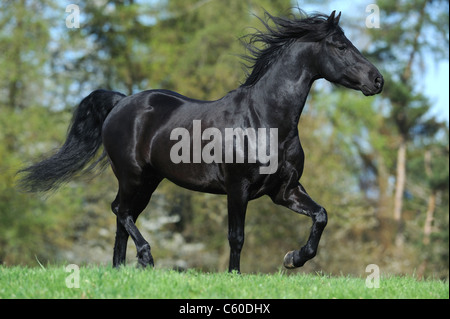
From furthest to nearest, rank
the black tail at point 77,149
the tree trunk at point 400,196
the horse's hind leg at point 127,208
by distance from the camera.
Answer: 1. the tree trunk at point 400,196
2. the black tail at point 77,149
3. the horse's hind leg at point 127,208

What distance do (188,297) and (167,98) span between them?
2.75 meters

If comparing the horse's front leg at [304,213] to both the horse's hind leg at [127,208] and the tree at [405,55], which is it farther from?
the tree at [405,55]

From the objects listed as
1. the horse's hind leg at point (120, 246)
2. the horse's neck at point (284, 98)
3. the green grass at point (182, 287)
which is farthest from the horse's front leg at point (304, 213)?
the horse's hind leg at point (120, 246)

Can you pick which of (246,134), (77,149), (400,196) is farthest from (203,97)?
(246,134)

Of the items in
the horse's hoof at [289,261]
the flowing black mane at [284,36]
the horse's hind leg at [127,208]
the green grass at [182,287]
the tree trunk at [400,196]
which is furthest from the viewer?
the tree trunk at [400,196]

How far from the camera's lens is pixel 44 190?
695 centimetres

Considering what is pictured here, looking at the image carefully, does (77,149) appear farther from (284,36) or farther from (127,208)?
(284,36)

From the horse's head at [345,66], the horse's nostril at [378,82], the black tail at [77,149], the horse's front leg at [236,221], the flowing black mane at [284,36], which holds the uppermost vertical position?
the flowing black mane at [284,36]

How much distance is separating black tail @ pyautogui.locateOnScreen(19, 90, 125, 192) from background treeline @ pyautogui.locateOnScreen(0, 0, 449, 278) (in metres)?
12.7

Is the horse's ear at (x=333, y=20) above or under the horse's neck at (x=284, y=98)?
above

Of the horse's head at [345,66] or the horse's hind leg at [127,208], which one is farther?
the horse's hind leg at [127,208]

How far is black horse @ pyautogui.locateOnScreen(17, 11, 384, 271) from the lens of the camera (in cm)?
558

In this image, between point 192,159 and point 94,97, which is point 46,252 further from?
point 192,159

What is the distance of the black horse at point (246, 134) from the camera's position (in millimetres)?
5578
